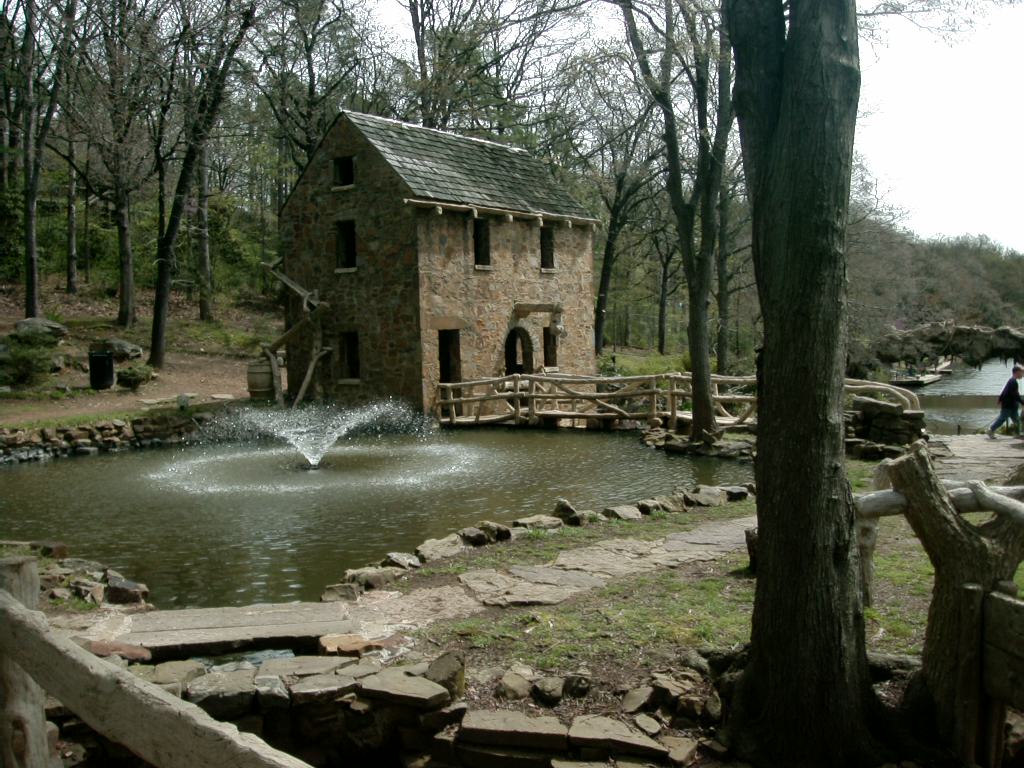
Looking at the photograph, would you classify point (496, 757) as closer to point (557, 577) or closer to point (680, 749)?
point (680, 749)

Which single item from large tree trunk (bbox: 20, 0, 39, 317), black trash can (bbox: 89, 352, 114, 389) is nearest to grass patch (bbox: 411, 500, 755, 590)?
black trash can (bbox: 89, 352, 114, 389)

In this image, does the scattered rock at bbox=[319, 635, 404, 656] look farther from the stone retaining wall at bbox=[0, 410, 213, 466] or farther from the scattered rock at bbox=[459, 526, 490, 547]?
the stone retaining wall at bbox=[0, 410, 213, 466]

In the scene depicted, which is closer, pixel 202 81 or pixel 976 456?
pixel 976 456

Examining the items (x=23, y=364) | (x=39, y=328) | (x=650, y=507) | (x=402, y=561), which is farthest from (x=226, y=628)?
(x=39, y=328)

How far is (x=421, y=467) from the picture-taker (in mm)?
13750

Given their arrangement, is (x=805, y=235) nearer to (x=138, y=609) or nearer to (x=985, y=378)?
(x=138, y=609)

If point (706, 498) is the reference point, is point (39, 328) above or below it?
above

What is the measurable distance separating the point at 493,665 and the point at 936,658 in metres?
2.22

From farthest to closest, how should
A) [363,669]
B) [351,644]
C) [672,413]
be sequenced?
[672,413] → [351,644] → [363,669]

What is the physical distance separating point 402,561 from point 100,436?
482 inches

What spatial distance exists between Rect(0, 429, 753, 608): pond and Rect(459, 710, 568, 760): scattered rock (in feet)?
11.2

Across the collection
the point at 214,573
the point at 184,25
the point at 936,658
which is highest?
the point at 184,25

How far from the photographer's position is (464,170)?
22172mm

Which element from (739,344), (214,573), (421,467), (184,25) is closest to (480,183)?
(184,25)
